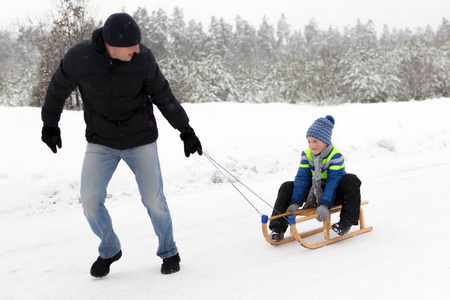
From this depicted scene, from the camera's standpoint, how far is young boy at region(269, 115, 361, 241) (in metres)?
3.52

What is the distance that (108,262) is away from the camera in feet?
10.0

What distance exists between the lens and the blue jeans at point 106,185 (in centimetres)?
283

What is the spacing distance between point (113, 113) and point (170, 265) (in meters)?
1.21

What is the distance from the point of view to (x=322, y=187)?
3744 mm

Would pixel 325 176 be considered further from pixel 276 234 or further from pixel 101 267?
pixel 101 267

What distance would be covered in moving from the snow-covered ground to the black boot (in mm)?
68

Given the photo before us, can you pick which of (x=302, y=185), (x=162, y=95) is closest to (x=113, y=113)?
(x=162, y=95)

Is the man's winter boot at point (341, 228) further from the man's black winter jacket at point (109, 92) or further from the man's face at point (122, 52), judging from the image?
the man's face at point (122, 52)

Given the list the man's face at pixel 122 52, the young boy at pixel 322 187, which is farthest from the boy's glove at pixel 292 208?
the man's face at pixel 122 52

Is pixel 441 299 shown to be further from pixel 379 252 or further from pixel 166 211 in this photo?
pixel 166 211

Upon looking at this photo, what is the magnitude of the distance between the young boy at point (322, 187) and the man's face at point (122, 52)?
5.80ft

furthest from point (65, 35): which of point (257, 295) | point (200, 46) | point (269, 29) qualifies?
point (269, 29)

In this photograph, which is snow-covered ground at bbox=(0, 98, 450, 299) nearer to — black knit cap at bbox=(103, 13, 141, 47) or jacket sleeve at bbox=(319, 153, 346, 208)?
jacket sleeve at bbox=(319, 153, 346, 208)

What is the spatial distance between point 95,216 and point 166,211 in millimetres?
505
